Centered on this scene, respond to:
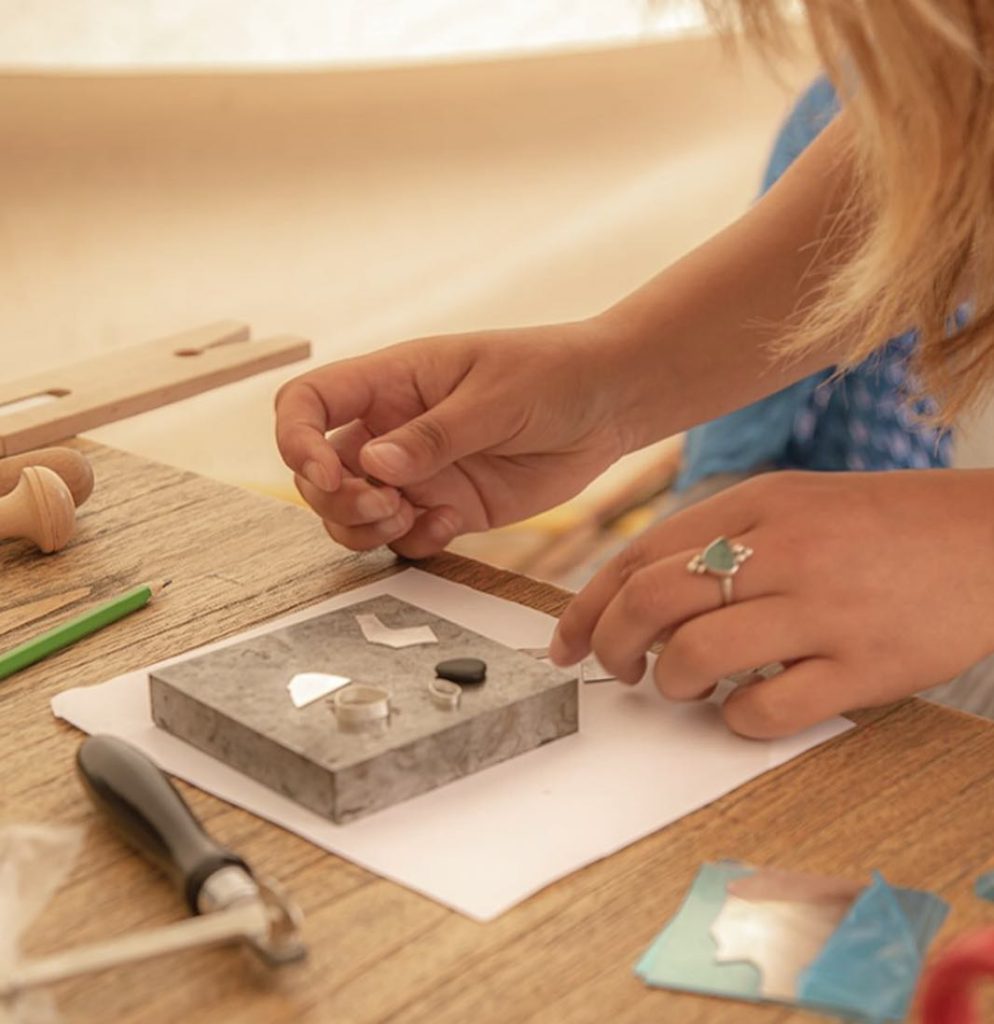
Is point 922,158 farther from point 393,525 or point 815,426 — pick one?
point 815,426

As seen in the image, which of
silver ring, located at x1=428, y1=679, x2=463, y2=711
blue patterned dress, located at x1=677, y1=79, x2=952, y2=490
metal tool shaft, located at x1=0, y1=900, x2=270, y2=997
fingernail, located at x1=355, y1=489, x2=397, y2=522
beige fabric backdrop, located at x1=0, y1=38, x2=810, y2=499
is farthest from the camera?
beige fabric backdrop, located at x1=0, y1=38, x2=810, y2=499

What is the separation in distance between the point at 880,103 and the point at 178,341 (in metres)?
0.53

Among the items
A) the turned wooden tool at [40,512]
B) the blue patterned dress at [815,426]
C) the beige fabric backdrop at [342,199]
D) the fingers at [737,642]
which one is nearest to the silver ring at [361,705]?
the fingers at [737,642]

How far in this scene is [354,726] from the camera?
0.50 metres

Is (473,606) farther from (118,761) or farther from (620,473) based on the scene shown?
(620,473)

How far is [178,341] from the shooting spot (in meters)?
0.96

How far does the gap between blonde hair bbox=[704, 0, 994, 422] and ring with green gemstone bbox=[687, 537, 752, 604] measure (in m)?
0.14

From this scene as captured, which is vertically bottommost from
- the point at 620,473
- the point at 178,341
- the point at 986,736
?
the point at 620,473

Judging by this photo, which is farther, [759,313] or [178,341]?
[178,341]

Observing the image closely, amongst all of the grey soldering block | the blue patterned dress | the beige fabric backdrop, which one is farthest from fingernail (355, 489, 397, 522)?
the beige fabric backdrop

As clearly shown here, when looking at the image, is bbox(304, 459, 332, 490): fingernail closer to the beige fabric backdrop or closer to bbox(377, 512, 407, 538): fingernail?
bbox(377, 512, 407, 538): fingernail

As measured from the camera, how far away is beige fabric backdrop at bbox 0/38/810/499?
183cm

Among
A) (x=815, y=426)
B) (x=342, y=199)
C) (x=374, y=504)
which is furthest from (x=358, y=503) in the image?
(x=342, y=199)

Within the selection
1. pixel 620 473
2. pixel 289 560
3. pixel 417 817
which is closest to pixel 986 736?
pixel 417 817
